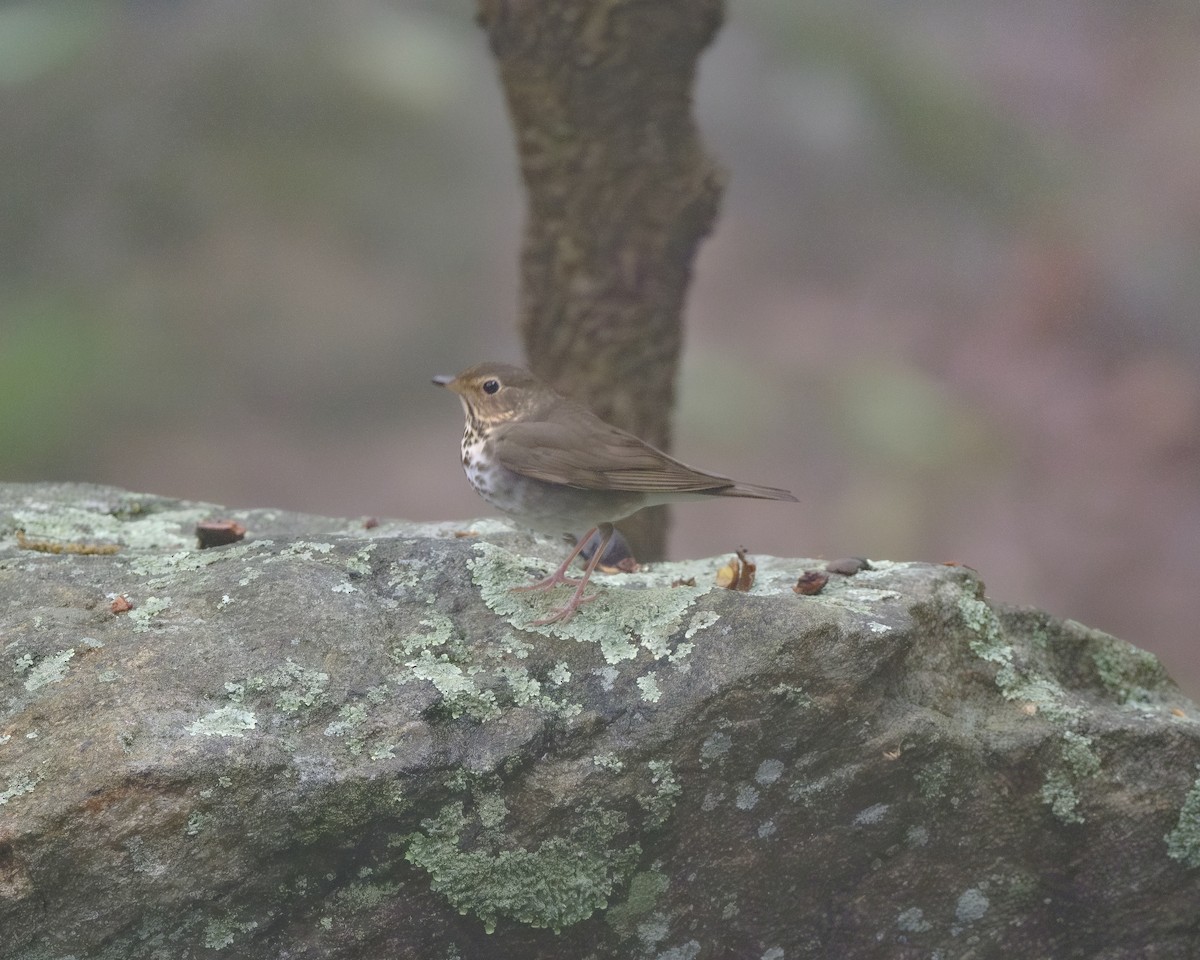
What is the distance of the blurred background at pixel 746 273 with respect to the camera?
7727 millimetres

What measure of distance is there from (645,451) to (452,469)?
492 centimetres

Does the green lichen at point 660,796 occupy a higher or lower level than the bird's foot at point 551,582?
lower

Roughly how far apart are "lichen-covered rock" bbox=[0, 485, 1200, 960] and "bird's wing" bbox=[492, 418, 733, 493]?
0.97 ft

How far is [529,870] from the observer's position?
2637 millimetres

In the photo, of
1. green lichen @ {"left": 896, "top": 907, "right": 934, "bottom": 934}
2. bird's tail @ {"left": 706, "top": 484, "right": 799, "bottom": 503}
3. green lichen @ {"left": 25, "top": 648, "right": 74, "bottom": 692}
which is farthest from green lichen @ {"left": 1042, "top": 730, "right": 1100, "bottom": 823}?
green lichen @ {"left": 25, "top": 648, "right": 74, "bottom": 692}

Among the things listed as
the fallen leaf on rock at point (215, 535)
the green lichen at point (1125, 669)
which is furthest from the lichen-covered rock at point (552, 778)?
the fallen leaf on rock at point (215, 535)

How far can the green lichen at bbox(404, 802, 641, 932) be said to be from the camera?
2.58m

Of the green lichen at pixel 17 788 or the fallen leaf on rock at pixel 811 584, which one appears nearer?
the green lichen at pixel 17 788

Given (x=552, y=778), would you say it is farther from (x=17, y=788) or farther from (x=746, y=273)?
(x=746, y=273)

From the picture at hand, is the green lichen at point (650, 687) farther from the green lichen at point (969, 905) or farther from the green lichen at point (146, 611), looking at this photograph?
the green lichen at point (146, 611)

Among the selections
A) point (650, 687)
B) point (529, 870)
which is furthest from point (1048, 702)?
point (529, 870)

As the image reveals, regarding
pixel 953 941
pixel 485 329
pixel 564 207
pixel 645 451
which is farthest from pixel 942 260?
pixel 953 941

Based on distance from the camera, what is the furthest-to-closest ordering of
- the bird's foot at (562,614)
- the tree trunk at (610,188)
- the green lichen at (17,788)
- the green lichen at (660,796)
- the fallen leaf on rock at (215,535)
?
the tree trunk at (610,188) < the fallen leaf on rock at (215,535) < the bird's foot at (562,614) < the green lichen at (660,796) < the green lichen at (17,788)

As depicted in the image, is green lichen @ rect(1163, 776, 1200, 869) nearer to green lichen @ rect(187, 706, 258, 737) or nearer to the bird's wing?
the bird's wing
